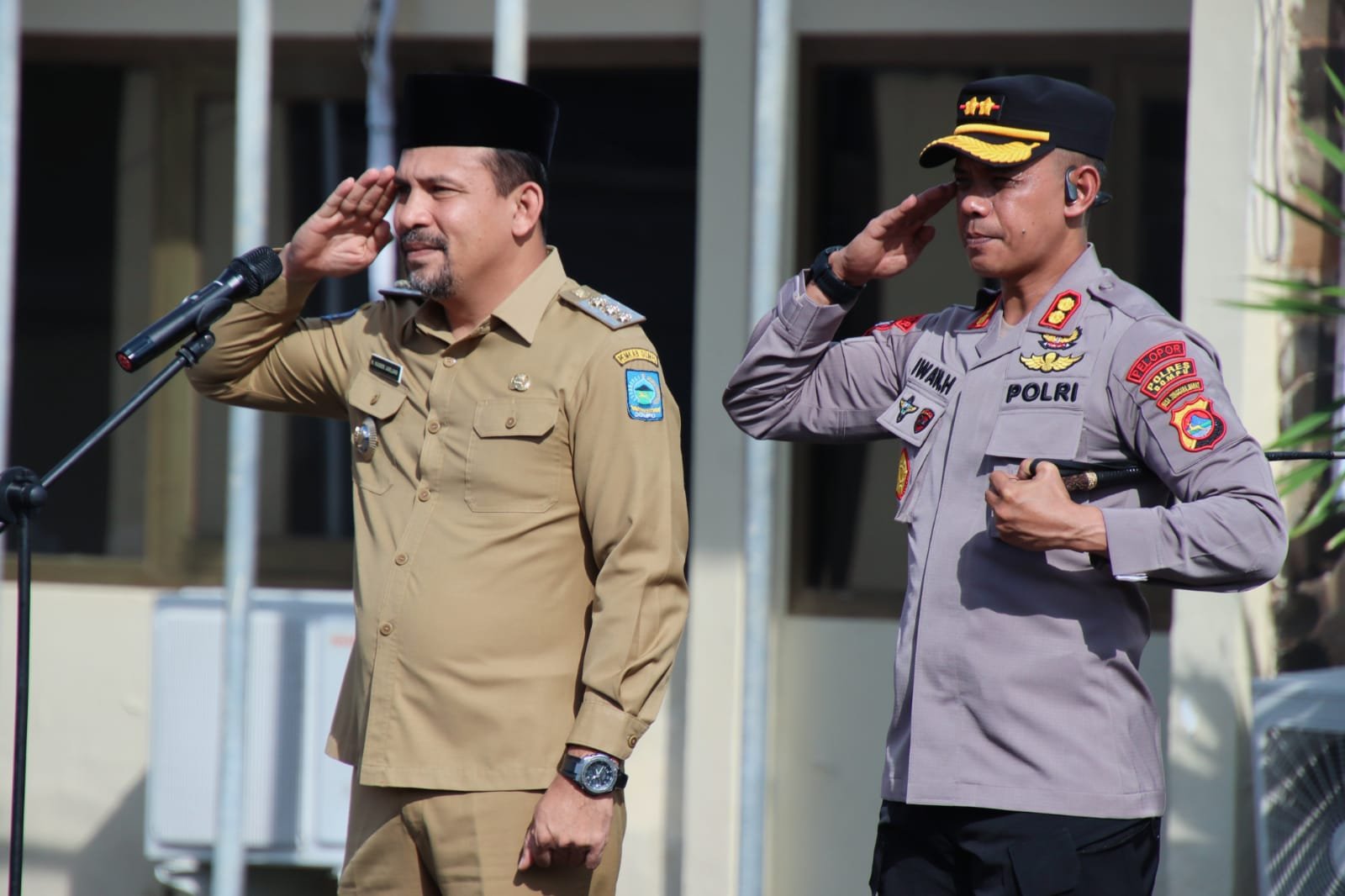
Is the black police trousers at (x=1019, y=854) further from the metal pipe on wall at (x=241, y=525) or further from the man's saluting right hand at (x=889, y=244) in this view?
the metal pipe on wall at (x=241, y=525)

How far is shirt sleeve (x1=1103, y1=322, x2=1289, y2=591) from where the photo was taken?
6.61ft

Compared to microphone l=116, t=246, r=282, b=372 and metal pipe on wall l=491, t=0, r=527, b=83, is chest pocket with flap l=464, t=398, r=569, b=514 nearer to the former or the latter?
microphone l=116, t=246, r=282, b=372

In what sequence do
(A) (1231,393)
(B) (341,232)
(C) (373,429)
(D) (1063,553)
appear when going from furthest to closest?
(A) (1231,393) < (B) (341,232) < (C) (373,429) < (D) (1063,553)

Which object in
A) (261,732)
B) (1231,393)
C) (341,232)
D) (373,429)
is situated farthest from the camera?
(261,732)

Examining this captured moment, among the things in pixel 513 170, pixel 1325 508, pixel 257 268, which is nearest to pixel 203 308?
pixel 257 268

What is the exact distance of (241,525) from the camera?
3982 millimetres

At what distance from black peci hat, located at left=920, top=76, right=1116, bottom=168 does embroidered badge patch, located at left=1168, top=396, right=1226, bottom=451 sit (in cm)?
43

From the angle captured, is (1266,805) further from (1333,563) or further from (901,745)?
(901,745)

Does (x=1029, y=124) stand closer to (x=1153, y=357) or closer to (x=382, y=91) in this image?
(x=1153, y=357)

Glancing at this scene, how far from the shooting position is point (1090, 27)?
4.46m

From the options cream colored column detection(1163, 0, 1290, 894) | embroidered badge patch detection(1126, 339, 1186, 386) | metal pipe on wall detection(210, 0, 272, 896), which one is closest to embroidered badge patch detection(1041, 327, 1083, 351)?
embroidered badge patch detection(1126, 339, 1186, 386)

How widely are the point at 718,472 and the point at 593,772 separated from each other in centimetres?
219

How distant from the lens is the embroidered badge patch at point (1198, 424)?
2.06 m

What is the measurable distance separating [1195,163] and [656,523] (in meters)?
2.12
